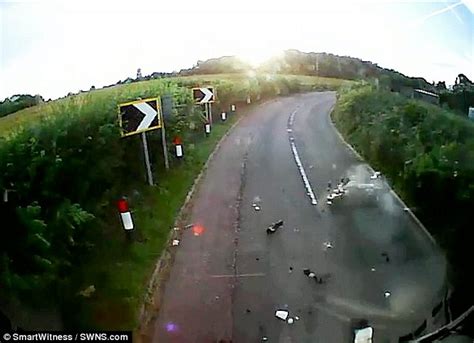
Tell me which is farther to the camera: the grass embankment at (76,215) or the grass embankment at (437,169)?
the grass embankment at (437,169)

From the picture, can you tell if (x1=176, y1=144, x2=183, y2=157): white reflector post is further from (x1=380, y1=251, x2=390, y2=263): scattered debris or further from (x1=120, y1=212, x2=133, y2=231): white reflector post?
(x1=380, y1=251, x2=390, y2=263): scattered debris

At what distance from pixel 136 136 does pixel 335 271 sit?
12.6 feet

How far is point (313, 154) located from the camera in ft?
46.6

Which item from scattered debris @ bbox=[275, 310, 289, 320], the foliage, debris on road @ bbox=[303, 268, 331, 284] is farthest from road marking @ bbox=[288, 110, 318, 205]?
the foliage

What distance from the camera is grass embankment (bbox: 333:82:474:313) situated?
4703 mm

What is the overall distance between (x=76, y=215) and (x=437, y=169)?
3.38 meters

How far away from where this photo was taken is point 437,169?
559 centimetres

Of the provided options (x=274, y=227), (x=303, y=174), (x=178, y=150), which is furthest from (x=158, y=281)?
(x=303, y=174)

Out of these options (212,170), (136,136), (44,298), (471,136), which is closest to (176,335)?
(44,298)

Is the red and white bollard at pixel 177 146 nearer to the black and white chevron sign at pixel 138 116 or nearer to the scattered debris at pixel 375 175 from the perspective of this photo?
the black and white chevron sign at pixel 138 116

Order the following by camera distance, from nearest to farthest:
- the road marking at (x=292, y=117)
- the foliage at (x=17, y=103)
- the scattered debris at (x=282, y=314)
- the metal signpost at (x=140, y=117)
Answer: the foliage at (x=17, y=103)
the scattered debris at (x=282, y=314)
the metal signpost at (x=140, y=117)
the road marking at (x=292, y=117)

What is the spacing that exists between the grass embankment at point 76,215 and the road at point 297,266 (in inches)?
18.0

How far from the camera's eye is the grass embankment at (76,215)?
416cm

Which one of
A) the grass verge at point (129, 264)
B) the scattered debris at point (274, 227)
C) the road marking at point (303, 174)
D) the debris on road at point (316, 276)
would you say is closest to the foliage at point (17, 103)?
the grass verge at point (129, 264)
